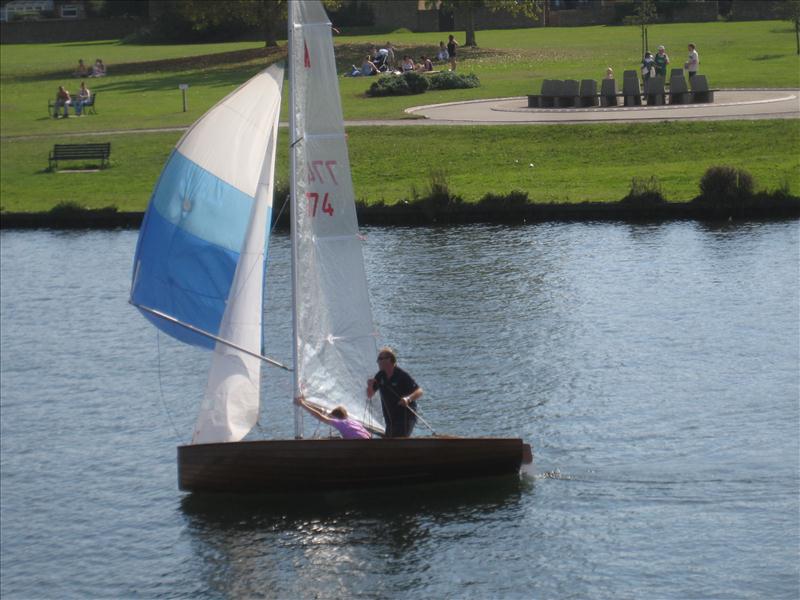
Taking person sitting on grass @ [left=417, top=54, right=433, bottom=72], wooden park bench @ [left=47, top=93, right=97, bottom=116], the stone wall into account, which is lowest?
wooden park bench @ [left=47, top=93, right=97, bottom=116]

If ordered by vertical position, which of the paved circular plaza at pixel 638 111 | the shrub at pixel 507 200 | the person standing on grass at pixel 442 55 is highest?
the person standing on grass at pixel 442 55

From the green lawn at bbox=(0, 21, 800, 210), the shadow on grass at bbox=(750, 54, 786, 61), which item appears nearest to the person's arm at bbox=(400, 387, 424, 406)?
the green lawn at bbox=(0, 21, 800, 210)

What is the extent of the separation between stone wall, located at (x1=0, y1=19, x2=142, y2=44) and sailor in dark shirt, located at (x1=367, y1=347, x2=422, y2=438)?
124 m

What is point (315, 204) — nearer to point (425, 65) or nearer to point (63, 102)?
point (63, 102)

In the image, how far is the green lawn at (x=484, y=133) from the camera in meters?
56.3

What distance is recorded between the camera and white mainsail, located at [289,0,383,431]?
81.9 ft

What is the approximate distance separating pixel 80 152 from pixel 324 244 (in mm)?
43788

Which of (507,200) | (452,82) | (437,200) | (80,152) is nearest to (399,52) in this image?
(452,82)

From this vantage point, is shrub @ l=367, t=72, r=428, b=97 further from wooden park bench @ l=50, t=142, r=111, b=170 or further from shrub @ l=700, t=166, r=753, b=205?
shrub @ l=700, t=166, r=753, b=205

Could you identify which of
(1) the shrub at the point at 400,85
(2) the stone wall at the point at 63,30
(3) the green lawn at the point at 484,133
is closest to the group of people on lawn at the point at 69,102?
(3) the green lawn at the point at 484,133

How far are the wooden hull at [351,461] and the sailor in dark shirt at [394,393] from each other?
85cm

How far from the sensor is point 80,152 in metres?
66.9

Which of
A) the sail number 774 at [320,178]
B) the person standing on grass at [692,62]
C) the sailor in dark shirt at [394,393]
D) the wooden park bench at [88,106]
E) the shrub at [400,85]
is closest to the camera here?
the sail number 774 at [320,178]

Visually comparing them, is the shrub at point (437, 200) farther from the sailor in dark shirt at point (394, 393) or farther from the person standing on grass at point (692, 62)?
the sailor in dark shirt at point (394, 393)
